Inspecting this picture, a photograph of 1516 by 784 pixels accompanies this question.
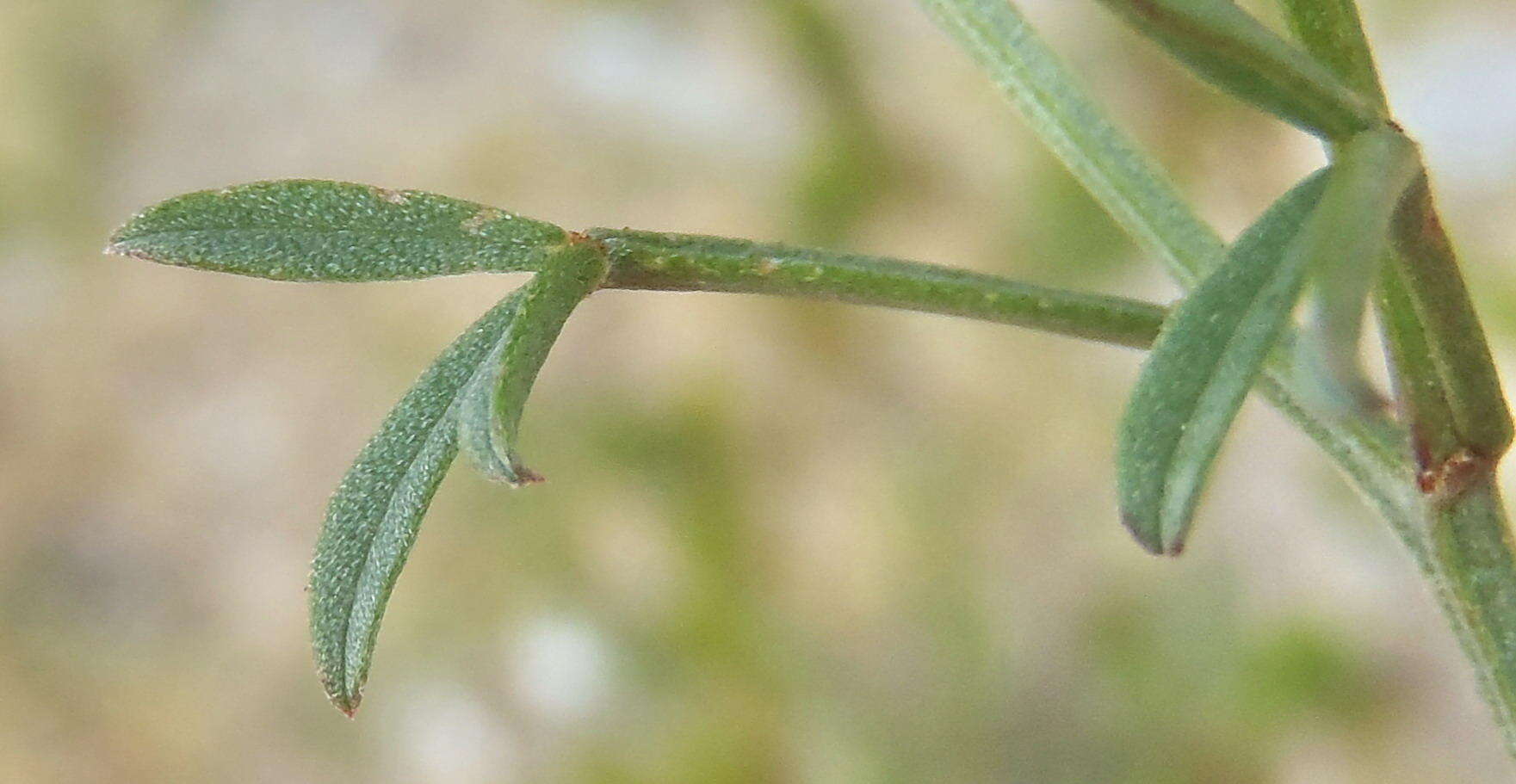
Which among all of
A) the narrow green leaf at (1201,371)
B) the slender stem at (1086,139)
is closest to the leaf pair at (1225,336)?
the narrow green leaf at (1201,371)

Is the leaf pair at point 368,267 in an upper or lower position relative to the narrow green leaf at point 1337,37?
lower

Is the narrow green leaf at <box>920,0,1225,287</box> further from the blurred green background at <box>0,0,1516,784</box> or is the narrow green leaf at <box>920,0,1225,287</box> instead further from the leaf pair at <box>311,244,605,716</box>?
the blurred green background at <box>0,0,1516,784</box>

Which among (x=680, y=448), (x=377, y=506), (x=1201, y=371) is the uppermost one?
(x=680, y=448)

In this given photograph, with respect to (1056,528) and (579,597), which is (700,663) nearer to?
(579,597)

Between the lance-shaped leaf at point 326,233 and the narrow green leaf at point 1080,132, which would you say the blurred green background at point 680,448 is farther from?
the lance-shaped leaf at point 326,233

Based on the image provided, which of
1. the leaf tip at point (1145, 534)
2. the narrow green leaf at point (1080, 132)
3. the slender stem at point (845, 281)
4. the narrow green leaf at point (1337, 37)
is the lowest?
the leaf tip at point (1145, 534)

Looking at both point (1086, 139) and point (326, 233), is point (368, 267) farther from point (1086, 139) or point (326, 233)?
point (1086, 139)

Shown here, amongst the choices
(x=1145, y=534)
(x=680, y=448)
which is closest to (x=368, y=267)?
(x=1145, y=534)
